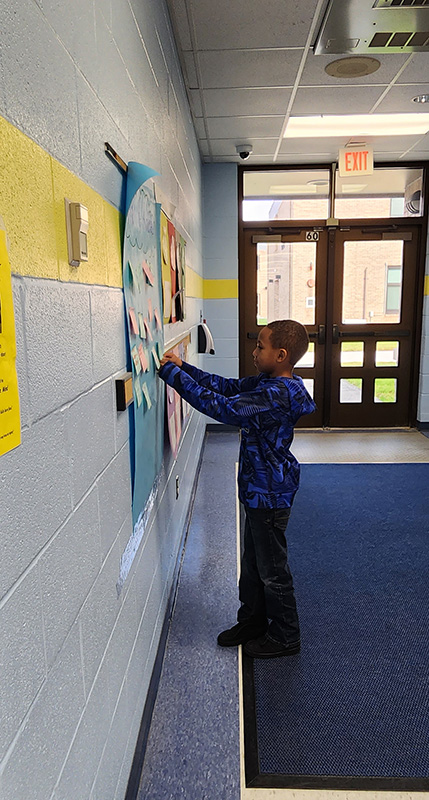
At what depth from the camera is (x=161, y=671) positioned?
1.94m

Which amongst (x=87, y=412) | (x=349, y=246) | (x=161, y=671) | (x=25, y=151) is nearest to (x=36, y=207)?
(x=25, y=151)

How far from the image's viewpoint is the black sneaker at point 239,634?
2.07 m

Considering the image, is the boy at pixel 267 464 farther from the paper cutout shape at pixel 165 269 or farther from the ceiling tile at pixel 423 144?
the ceiling tile at pixel 423 144

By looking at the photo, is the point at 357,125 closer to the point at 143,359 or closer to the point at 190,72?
the point at 190,72

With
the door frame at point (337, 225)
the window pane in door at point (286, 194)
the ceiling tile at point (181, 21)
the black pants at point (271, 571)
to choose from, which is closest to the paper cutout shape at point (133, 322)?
the black pants at point (271, 571)

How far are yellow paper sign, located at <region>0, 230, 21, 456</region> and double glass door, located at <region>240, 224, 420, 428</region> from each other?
4859 millimetres

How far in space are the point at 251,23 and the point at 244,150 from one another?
2028mm

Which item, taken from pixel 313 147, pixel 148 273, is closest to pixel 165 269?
pixel 148 273

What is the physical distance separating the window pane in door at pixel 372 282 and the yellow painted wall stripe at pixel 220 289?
1126 mm

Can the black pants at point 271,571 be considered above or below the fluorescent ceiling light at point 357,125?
below

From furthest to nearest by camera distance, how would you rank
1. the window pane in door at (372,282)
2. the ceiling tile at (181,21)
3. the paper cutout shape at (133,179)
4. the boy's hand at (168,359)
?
the window pane in door at (372,282) < the ceiling tile at (181,21) < the boy's hand at (168,359) < the paper cutout shape at (133,179)

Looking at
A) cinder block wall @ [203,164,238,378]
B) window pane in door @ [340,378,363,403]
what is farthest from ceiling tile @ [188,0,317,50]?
window pane in door @ [340,378,363,403]

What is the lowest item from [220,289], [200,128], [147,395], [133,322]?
[147,395]

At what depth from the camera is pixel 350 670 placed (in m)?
1.95
